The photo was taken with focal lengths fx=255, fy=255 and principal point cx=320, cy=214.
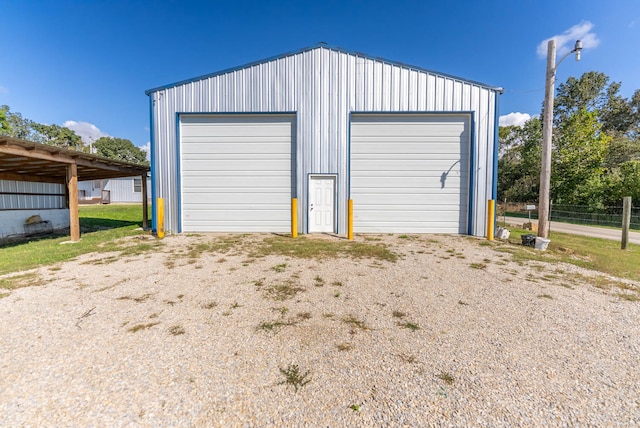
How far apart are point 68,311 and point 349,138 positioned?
8.62m

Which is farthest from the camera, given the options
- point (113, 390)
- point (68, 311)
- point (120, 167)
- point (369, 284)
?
point (120, 167)

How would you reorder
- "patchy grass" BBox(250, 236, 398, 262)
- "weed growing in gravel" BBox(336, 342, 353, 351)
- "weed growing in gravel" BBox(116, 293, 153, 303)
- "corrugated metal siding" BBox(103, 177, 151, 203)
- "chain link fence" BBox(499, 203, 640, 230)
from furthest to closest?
"corrugated metal siding" BBox(103, 177, 151, 203)
"chain link fence" BBox(499, 203, 640, 230)
"patchy grass" BBox(250, 236, 398, 262)
"weed growing in gravel" BBox(116, 293, 153, 303)
"weed growing in gravel" BBox(336, 342, 353, 351)

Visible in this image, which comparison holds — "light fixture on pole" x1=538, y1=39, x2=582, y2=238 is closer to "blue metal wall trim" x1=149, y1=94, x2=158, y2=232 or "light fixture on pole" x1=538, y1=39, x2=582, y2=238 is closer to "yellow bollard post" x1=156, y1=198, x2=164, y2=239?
"yellow bollard post" x1=156, y1=198, x2=164, y2=239

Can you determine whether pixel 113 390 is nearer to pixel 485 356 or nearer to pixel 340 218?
pixel 485 356

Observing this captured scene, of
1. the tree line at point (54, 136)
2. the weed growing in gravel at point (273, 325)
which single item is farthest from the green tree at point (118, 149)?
the weed growing in gravel at point (273, 325)

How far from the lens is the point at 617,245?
8.84 meters

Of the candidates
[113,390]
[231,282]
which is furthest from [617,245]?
A: [113,390]

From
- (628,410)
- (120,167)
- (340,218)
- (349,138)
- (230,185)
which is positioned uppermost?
(349,138)

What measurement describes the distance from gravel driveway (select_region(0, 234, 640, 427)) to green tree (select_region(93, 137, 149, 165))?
2457 inches

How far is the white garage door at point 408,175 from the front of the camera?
31.6 feet

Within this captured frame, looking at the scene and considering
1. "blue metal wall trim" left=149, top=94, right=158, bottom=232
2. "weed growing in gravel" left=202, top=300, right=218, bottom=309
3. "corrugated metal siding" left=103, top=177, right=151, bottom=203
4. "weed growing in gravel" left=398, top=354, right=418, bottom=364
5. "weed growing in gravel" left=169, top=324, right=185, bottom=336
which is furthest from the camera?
"corrugated metal siding" left=103, top=177, right=151, bottom=203

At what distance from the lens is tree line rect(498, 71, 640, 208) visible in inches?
673

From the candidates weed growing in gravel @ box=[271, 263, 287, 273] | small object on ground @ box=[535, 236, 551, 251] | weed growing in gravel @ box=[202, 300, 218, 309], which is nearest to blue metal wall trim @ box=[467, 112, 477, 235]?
small object on ground @ box=[535, 236, 551, 251]

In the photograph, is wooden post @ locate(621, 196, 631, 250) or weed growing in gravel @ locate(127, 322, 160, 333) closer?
weed growing in gravel @ locate(127, 322, 160, 333)
